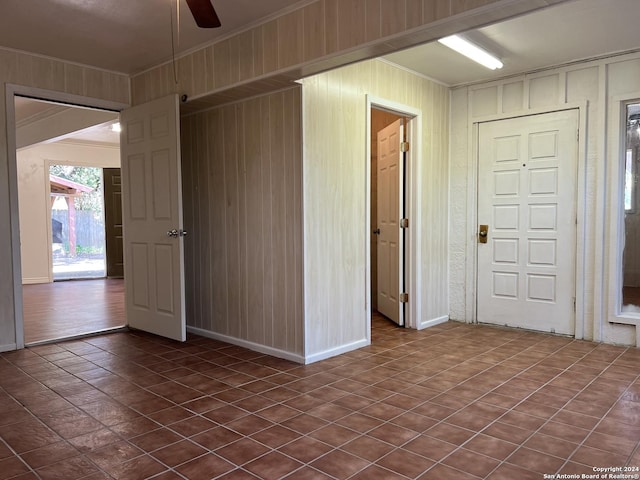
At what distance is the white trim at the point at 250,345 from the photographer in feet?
11.9

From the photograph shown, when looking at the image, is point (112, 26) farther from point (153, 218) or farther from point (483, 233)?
point (483, 233)

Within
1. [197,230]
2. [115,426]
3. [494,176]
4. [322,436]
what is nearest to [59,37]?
[197,230]

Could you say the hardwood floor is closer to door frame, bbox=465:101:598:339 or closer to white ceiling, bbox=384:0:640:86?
door frame, bbox=465:101:598:339

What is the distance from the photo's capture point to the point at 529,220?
4.54 metres

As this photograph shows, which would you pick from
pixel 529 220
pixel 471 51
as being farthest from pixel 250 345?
pixel 471 51

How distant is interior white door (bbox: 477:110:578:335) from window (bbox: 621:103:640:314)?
405mm

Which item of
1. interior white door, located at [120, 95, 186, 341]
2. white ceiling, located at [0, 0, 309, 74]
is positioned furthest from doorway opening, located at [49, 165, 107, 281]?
white ceiling, located at [0, 0, 309, 74]

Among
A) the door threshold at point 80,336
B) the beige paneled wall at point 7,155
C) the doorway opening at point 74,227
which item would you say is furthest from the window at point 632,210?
the doorway opening at point 74,227

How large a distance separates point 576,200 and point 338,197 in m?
2.26

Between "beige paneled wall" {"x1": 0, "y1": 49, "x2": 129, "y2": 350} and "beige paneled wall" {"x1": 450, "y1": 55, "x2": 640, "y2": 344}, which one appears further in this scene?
"beige paneled wall" {"x1": 450, "y1": 55, "x2": 640, "y2": 344}

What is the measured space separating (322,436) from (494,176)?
3.46 metres

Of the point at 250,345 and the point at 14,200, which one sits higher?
the point at 14,200

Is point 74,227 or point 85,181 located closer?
point 74,227

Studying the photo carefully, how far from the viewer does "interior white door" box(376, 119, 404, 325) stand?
480 centimetres
